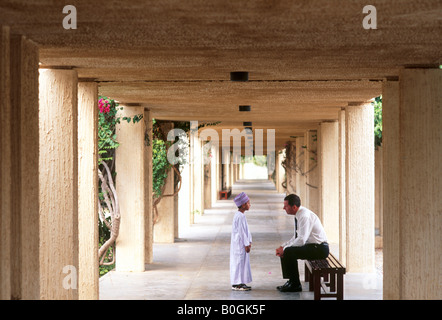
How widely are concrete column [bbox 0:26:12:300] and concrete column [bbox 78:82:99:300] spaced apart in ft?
9.55

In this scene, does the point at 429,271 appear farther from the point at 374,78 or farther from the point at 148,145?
the point at 148,145

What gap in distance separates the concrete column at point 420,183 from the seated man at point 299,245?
2112 millimetres

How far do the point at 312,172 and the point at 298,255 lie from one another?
28.0 feet

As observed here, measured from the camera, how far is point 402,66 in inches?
239

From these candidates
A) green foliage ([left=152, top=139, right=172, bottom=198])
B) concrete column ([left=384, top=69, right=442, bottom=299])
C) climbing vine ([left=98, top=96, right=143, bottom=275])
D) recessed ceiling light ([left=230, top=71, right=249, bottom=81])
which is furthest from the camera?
green foliage ([left=152, top=139, right=172, bottom=198])

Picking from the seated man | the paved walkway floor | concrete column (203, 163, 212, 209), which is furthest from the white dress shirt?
concrete column (203, 163, 212, 209)

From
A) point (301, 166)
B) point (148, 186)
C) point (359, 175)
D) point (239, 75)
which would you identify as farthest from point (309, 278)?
point (301, 166)

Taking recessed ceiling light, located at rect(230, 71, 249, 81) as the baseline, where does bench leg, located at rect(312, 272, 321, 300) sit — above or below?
below

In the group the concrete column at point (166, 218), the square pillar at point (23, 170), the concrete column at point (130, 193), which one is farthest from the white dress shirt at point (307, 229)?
the concrete column at point (166, 218)

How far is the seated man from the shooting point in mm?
8047

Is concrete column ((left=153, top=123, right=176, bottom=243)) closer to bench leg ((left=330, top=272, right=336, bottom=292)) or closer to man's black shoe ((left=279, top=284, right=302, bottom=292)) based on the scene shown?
man's black shoe ((left=279, top=284, right=302, bottom=292))

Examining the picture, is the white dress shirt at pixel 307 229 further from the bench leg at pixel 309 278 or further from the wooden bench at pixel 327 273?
the bench leg at pixel 309 278

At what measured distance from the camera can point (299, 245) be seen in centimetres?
820

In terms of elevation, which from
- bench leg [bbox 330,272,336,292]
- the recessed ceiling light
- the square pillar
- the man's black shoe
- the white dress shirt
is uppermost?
the recessed ceiling light
